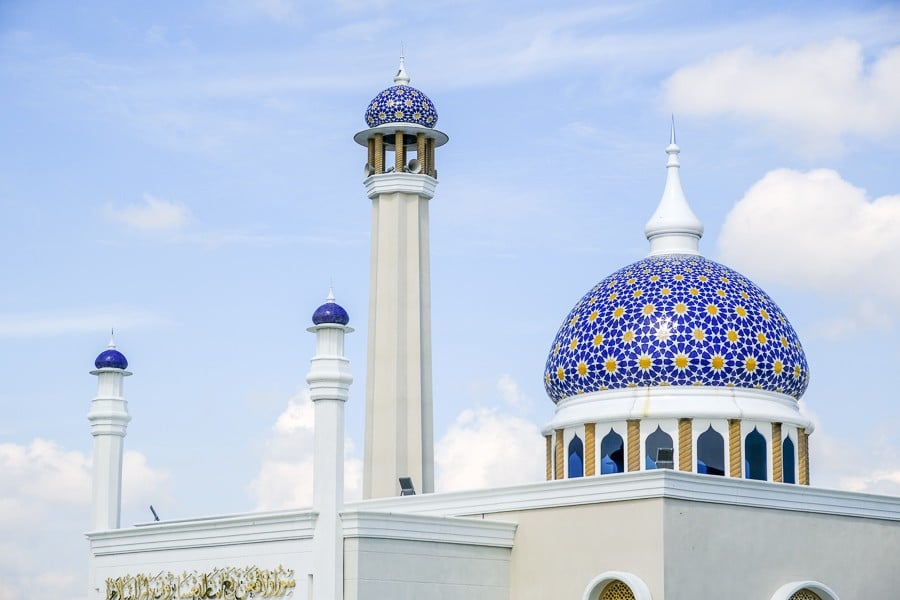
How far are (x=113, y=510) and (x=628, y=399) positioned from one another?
7.82 m

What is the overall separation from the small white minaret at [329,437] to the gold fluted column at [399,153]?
25.7 ft

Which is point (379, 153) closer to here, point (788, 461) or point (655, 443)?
point (655, 443)

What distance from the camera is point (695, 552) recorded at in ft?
71.6

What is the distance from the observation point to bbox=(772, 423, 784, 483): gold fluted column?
24.9 metres

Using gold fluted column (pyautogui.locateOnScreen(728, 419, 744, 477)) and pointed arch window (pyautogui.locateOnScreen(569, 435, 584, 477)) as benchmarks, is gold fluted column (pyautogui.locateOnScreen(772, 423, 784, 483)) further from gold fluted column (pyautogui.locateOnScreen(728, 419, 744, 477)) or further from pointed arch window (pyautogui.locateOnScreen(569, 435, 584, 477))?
pointed arch window (pyautogui.locateOnScreen(569, 435, 584, 477))

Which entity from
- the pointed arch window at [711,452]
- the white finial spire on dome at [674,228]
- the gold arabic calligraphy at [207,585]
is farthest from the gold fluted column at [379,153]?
Answer: the gold arabic calligraphy at [207,585]

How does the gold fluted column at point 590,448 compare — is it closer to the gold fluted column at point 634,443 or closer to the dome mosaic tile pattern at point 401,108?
the gold fluted column at point 634,443

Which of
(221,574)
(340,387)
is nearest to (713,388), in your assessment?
(340,387)

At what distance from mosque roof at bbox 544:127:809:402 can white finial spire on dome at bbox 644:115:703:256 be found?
1.95ft

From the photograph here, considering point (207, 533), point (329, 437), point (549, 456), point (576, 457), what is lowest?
point (207, 533)

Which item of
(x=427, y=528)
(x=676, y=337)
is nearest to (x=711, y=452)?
(x=676, y=337)

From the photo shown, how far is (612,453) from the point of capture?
82.3 feet

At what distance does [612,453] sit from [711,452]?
140 cm

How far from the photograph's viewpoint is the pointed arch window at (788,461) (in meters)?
25.4
